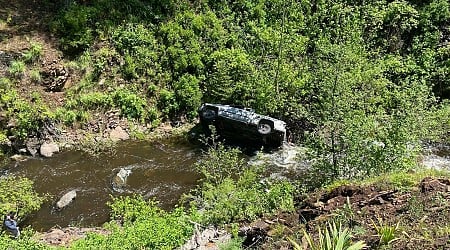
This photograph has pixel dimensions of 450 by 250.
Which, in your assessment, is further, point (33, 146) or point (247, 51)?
point (247, 51)

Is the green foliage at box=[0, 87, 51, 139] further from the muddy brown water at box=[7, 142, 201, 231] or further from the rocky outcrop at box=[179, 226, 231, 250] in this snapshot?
the rocky outcrop at box=[179, 226, 231, 250]

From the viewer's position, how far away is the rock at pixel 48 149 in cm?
1594

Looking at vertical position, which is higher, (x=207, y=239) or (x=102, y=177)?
(x=207, y=239)

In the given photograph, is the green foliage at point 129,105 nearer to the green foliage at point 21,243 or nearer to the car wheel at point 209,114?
the car wheel at point 209,114

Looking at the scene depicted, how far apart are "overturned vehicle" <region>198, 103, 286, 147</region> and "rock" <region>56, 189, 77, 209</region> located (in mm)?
4853

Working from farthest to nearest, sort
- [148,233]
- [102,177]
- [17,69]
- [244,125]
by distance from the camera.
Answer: [17,69], [244,125], [102,177], [148,233]

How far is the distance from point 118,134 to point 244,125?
434cm

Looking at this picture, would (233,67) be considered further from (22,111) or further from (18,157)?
(18,157)

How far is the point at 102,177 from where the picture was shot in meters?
14.9

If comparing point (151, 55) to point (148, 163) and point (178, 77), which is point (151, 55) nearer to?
point (178, 77)

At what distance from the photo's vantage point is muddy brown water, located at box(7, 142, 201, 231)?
13.3m

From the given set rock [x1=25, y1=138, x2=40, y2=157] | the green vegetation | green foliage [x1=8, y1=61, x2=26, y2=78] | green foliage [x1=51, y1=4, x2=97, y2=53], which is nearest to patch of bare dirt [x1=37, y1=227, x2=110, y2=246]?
the green vegetation

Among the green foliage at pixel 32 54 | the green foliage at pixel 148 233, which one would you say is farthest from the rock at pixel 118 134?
the green foliage at pixel 148 233

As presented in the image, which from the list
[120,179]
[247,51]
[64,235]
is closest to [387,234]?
[64,235]
